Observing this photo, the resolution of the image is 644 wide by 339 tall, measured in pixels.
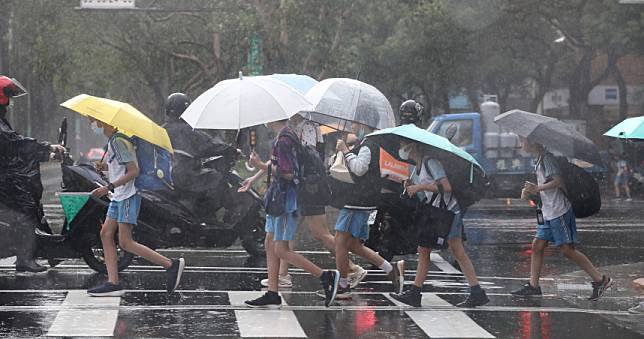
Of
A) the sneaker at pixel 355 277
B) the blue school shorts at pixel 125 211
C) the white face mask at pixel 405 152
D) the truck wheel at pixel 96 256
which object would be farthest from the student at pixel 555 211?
the truck wheel at pixel 96 256

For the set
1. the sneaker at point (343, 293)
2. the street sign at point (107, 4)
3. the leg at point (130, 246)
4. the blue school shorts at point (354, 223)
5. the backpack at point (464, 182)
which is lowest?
the sneaker at point (343, 293)

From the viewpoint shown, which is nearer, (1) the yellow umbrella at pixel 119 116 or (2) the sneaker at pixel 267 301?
(2) the sneaker at pixel 267 301

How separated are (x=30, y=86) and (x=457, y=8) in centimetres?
2682

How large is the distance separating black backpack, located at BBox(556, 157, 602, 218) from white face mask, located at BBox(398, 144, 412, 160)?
1.40 metres

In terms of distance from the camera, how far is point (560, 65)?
58188 millimetres

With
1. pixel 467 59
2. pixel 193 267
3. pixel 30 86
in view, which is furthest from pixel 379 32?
pixel 193 267

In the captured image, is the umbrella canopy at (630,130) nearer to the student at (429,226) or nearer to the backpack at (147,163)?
the student at (429,226)

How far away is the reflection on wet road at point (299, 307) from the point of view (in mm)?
9484

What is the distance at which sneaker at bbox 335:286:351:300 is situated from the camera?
1129 cm

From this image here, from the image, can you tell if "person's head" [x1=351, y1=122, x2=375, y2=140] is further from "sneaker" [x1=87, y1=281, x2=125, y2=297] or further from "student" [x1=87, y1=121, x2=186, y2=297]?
"sneaker" [x1=87, y1=281, x2=125, y2=297]

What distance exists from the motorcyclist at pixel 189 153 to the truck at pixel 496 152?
14.8m

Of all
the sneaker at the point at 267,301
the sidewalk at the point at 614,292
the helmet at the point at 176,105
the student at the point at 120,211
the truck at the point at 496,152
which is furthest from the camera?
the truck at the point at 496,152

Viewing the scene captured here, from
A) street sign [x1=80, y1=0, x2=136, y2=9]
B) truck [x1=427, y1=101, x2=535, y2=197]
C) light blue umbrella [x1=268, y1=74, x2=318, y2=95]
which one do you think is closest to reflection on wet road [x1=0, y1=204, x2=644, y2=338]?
light blue umbrella [x1=268, y1=74, x2=318, y2=95]

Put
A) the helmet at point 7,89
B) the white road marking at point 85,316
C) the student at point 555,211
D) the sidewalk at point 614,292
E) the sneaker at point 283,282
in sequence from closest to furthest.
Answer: the white road marking at point 85,316 < the sidewalk at point 614,292 < the student at point 555,211 < the sneaker at point 283,282 < the helmet at point 7,89
